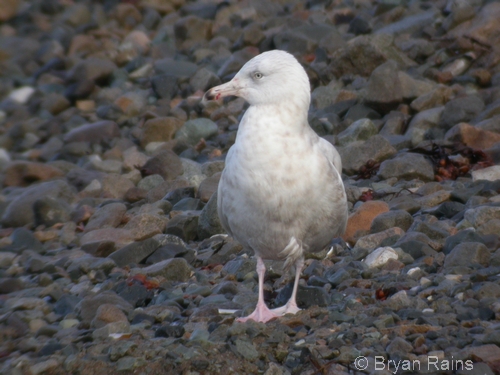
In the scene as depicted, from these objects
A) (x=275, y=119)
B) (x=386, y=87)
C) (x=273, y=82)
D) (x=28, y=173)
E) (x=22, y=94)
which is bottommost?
(x=22, y=94)

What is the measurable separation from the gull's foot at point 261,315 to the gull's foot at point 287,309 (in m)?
0.07

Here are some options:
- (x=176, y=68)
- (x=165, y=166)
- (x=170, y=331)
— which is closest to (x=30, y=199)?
(x=165, y=166)

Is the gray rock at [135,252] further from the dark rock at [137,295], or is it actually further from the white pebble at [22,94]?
the white pebble at [22,94]

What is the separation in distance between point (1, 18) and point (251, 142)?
46.4 feet

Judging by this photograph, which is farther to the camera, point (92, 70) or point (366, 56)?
point (92, 70)

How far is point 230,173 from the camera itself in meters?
5.74

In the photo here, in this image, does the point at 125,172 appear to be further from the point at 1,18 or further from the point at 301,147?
the point at 1,18

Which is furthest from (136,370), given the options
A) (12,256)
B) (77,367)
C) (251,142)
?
(12,256)

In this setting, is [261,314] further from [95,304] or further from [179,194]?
[179,194]

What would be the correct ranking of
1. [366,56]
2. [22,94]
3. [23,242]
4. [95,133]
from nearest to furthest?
1. [23,242]
2. [366,56]
3. [95,133]
4. [22,94]

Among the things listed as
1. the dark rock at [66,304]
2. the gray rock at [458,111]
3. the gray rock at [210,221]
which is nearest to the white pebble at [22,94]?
the gray rock at [210,221]

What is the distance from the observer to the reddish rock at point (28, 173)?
1063cm

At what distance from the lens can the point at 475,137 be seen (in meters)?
8.78

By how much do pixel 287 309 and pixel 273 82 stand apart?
1603 millimetres
